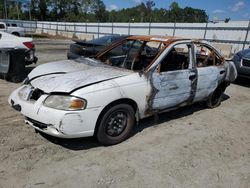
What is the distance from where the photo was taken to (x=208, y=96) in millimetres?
6031

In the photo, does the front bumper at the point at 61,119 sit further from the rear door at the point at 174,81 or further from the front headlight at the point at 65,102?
the rear door at the point at 174,81

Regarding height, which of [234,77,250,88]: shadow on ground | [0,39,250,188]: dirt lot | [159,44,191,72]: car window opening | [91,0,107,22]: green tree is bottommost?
[234,77,250,88]: shadow on ground

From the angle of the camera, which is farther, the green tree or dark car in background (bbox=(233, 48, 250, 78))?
the green tree

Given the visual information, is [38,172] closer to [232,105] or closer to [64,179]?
[64,179]

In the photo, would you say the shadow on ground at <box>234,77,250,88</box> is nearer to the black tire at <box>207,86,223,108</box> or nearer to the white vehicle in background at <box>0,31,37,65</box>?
the black tire at <box>207,86,223,108</box>

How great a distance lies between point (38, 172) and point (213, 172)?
2238 mm

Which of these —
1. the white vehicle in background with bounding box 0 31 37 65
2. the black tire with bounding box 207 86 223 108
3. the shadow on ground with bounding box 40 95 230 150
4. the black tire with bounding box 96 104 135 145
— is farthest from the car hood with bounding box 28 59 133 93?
the white vehicle in background with bounding box 0 31 37 65

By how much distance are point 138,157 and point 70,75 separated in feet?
5.11

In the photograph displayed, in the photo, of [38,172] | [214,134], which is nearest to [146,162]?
[38,172]

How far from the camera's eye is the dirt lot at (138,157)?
11.0 ft

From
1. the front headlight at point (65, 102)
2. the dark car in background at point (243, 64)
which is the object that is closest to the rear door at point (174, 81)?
the front headlight at point (65, 102)

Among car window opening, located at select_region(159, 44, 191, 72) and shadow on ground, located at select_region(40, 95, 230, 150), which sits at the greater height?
car window opening, located at select_region(159, 44, 191, 72)

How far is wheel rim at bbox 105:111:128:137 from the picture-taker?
4094mm

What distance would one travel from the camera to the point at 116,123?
4215 mm
